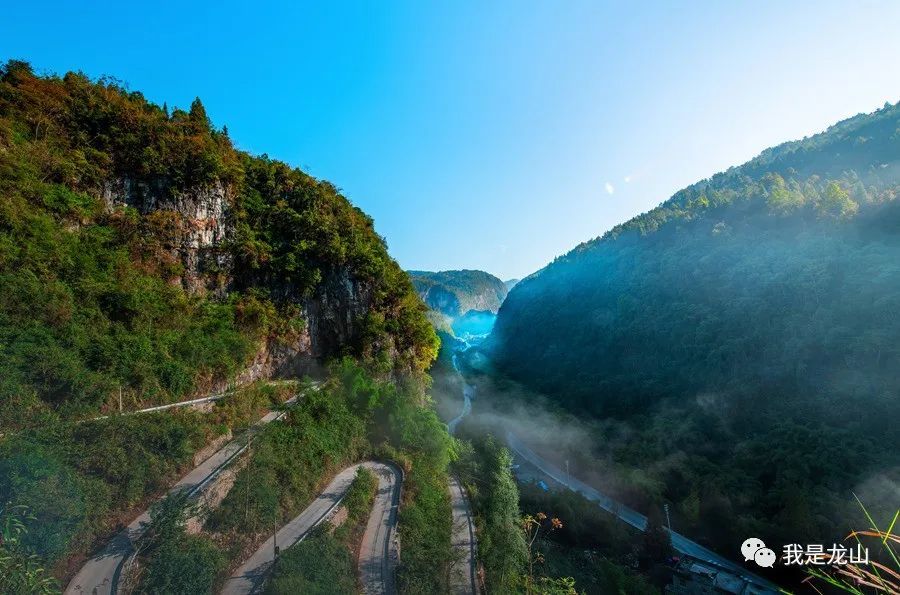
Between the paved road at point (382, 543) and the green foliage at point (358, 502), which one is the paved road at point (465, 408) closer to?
the paved road at point (382, 543)

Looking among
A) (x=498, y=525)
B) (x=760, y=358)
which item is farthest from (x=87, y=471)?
(x=760, y=358)

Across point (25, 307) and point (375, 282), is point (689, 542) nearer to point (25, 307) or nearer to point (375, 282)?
point (375, 282)

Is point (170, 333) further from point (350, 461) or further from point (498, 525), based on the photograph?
point (498, 525)

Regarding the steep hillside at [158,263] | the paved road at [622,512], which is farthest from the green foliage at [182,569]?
the paved road at [622,512]

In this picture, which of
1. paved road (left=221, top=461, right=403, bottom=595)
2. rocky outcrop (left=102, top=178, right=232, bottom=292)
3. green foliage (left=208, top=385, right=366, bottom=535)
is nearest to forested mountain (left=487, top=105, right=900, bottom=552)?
paved road (left=221, top=461, right=403, bottom=595)

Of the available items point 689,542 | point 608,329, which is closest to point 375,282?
point 689,542

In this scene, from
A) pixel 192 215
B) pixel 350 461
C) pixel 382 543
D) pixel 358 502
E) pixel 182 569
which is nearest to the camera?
pixel 182 569

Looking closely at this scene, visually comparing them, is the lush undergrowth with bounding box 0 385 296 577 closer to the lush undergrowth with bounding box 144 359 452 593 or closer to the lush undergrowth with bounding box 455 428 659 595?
the lush undergrowth with bounding box 144 359 452 593
